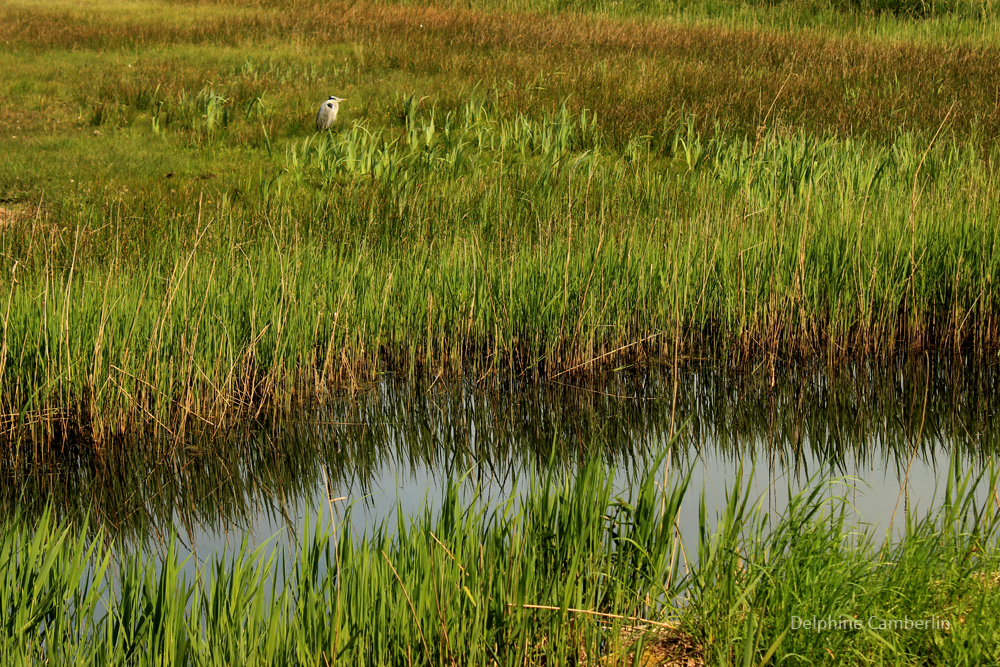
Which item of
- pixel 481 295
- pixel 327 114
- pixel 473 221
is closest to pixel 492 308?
pixel 481 295

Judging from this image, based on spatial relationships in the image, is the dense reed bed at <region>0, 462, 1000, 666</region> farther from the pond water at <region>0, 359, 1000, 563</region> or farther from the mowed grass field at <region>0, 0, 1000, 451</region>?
the mowed grass field at <region>0, 0, 1000, 451</region>

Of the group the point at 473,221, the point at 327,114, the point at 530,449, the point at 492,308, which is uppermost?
the point at 327,114

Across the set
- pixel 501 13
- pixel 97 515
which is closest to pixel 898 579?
pixel 97 515

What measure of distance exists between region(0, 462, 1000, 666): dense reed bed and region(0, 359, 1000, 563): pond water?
0.70 m

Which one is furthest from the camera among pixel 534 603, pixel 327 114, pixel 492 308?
pixel 327 114

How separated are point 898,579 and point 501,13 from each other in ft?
46.5

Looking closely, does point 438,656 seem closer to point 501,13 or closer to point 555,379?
point 555,379

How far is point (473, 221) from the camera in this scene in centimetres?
583

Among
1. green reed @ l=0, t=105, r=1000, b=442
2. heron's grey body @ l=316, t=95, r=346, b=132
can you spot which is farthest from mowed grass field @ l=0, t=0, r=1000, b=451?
heron's grey body @ l=316, t=95, r=346, b=132

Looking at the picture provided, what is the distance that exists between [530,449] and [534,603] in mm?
1668

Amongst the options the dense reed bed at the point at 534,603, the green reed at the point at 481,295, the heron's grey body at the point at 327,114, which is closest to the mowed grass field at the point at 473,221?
the green reed at the point at 481,295

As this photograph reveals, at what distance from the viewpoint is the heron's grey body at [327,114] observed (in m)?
8.45

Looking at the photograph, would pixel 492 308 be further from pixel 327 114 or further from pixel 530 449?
pixel 327 114

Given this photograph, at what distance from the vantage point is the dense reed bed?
2025 mm
